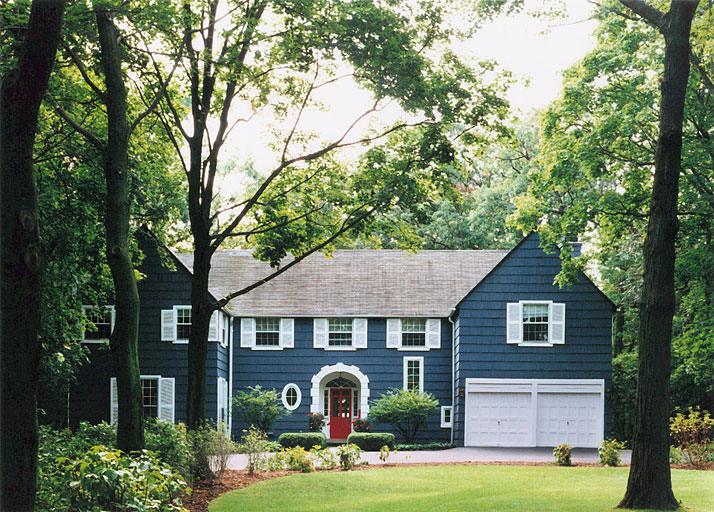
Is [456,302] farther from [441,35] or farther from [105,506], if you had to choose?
[105,506]

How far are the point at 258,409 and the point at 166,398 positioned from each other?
131 inches

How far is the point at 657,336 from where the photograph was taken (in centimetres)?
1205

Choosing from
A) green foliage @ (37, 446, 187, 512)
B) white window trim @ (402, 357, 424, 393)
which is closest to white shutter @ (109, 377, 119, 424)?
white window trim @ (402, 357, 424, 393)

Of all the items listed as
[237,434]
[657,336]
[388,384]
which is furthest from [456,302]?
[657,336]

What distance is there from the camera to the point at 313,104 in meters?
18.5

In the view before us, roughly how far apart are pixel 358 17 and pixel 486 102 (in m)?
3.39

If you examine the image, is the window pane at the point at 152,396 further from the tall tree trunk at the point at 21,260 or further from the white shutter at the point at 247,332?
the tall tree trunk at the point at 21,260

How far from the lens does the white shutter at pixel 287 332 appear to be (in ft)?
103

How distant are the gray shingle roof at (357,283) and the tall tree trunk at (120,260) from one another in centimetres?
1797

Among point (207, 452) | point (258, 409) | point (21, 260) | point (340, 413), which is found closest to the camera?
point (21, 260)

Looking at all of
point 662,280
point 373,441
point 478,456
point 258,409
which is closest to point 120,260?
point 662,280

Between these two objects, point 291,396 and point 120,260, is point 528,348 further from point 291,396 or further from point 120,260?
point 120,260

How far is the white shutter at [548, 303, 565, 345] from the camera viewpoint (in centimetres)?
2895

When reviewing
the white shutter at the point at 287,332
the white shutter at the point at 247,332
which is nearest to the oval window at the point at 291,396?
the white shutter at the point at 287,332
